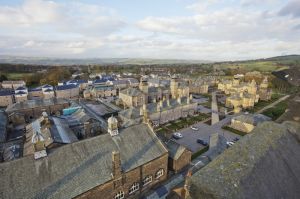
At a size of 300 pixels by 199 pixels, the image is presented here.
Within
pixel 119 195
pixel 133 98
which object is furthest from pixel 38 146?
pixel 133 98

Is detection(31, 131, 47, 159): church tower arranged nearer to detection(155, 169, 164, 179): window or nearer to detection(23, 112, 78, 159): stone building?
detection(23, 112, 78, 159): stone building

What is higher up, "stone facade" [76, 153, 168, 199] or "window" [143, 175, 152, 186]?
"stone facade" [76, 153, 168, 199]

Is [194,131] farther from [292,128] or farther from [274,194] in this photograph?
[274,194]

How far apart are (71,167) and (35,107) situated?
43.7 metres

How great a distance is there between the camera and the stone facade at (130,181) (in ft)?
60.1

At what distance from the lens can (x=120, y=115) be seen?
45.8 metres

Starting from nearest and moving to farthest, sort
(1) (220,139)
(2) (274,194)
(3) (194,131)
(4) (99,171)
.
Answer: (2) (274,194), (4) (99,171), (1) (220,139), (3) (194,131)

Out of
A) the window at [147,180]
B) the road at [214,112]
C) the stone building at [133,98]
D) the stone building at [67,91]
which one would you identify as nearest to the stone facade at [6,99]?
the stone building at [67,91]

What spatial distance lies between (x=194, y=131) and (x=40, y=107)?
4371 cm

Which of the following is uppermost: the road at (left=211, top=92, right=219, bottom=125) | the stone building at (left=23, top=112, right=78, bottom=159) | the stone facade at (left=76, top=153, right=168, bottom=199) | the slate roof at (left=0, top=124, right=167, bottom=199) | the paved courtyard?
the slate roof at (left=0, top=124, right=167, bottom=199)

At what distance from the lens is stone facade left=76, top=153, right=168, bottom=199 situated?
1833 cm

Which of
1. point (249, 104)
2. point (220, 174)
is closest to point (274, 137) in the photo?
point (220, 174)

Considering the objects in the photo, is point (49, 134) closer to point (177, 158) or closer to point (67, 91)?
point (177, 158)

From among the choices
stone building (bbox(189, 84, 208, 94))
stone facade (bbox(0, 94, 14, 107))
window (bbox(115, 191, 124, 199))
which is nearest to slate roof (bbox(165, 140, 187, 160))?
window (bbox(115, 191, 124, 199))
